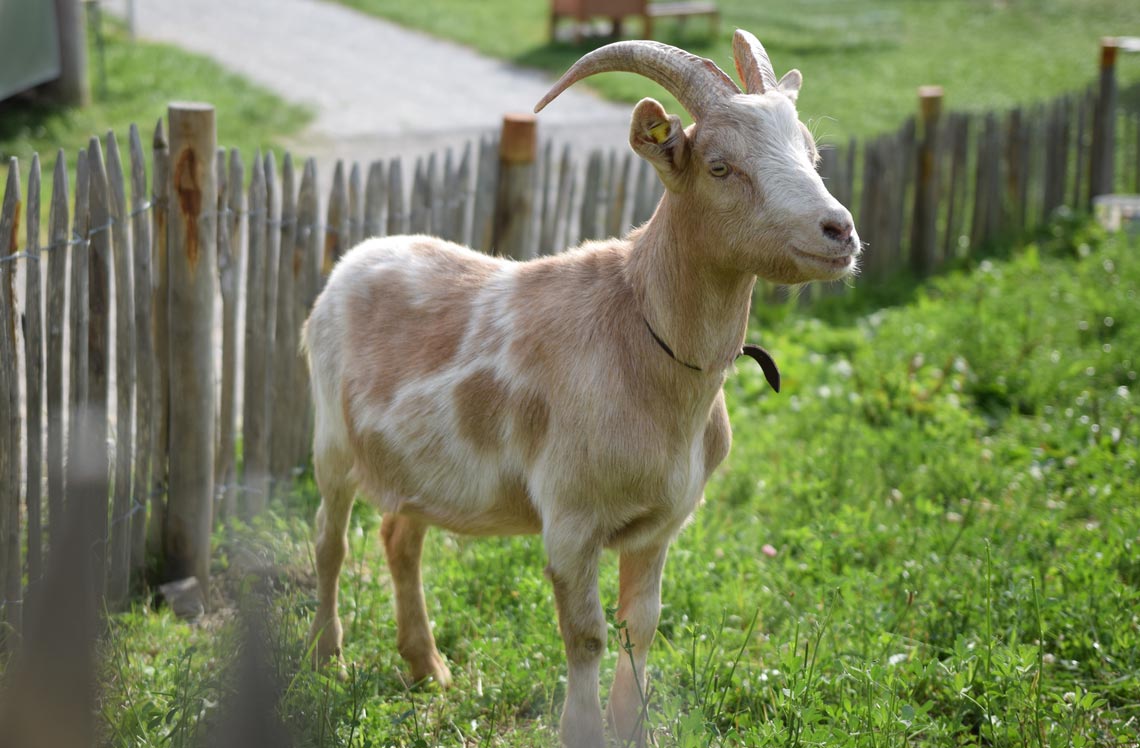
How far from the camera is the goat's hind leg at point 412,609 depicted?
401 cm

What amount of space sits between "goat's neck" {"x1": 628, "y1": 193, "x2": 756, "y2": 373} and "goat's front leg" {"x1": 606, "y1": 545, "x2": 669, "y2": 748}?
68cm

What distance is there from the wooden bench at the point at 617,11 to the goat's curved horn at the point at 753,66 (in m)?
14.4

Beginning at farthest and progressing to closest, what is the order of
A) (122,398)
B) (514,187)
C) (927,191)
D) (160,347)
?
(927,191)
(514,187)
(160,347)
(122,398)

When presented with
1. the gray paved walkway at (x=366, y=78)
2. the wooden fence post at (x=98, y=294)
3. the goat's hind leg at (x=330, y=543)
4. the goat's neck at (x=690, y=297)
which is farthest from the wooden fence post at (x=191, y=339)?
the gray paved walkway at (x=366, y=78)

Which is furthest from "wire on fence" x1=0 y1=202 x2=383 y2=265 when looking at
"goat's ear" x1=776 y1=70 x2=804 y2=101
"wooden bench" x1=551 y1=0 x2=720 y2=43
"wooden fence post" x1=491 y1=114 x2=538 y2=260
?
"wooden bench" x1=551 y1=0 x2=720 y2=43

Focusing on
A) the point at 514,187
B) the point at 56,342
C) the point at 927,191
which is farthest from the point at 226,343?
the point at 927,191

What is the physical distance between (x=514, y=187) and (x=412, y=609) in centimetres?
294

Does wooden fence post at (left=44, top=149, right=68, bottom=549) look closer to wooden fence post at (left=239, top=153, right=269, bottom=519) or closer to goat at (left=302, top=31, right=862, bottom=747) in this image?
wooden fence post at (left=239, top=153, right=269, bottom=519)

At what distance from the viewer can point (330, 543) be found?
4078 mm

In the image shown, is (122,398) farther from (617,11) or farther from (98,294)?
(617,11)

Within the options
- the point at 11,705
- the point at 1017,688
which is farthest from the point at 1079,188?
the point at 11,705

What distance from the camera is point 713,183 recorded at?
10.1ft

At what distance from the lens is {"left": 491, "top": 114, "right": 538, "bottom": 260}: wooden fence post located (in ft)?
20.4

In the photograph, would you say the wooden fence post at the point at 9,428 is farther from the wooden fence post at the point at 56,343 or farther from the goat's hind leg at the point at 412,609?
the goat's hind leg at the point at 412,609
